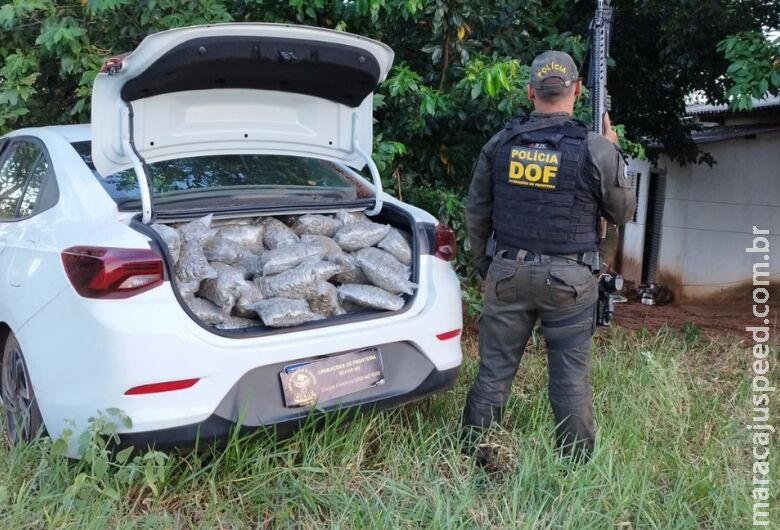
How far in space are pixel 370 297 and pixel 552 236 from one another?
74cm

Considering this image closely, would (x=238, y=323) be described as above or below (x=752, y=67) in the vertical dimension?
below

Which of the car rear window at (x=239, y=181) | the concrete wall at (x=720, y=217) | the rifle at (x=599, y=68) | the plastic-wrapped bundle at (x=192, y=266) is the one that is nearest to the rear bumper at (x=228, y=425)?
the plastic-wrapped bundle at (x=192, y=266)

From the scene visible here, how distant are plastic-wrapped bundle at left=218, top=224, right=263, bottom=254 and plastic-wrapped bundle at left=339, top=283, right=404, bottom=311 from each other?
48 centimetres

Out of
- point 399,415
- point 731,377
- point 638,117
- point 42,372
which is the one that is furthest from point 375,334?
point 638,117

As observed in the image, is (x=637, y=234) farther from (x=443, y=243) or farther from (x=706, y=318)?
(x=443, y=243)

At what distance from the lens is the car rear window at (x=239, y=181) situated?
123 inches

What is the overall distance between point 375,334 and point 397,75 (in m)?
2.05

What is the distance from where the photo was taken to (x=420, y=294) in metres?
3.17

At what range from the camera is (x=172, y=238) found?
115 inches

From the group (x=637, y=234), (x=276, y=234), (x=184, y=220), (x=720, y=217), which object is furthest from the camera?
(x=637, y=234)

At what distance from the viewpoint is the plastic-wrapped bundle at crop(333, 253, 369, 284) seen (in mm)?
3293

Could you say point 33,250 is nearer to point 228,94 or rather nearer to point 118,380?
point 118,380

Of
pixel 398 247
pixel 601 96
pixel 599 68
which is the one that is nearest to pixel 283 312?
pixel 398 247

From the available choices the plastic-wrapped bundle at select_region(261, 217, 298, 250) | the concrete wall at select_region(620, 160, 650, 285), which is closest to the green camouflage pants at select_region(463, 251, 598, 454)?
the plastic-wrapped bundle at select_region(261, 217, 298, 250)
